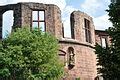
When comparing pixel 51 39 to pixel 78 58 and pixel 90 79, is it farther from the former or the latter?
pixel 90 79

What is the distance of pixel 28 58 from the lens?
62.7 feet

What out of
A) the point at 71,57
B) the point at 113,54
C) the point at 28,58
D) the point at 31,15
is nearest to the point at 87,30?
the point at 71,57

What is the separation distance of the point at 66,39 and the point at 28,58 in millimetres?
6647

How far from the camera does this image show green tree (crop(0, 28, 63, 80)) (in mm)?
18938

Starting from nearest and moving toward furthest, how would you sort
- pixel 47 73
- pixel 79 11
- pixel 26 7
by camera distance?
pixel 47 73, pixel 26 7, pixel 79 11

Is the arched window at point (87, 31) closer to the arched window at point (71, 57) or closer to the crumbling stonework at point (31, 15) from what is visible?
the arched window at point (71, 57)

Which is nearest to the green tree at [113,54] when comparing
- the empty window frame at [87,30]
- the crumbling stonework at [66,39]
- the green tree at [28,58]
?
the green tree at [28,58]

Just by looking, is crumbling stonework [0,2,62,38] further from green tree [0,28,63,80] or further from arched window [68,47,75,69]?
green tree [0,28,63,80]

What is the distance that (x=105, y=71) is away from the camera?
14.0 m

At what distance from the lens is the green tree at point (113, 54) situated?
1370cm

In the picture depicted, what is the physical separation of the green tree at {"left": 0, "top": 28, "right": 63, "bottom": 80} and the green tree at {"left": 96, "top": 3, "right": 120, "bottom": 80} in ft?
18.2

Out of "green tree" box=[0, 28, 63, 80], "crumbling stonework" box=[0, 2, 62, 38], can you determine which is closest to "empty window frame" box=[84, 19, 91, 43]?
"crumbling stonework" box=[0, 2, 62, 38]

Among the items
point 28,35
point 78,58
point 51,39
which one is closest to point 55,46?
point 51,39

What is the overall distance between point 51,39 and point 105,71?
6.91 metres
